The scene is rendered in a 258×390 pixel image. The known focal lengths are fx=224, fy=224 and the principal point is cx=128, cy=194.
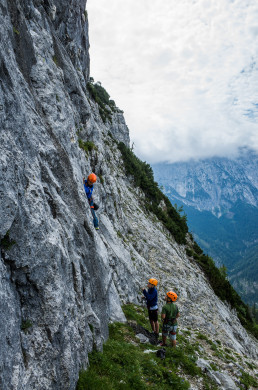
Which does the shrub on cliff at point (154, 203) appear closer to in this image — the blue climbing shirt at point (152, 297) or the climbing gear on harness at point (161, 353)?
the blue climbing shirt at point (152, 297)

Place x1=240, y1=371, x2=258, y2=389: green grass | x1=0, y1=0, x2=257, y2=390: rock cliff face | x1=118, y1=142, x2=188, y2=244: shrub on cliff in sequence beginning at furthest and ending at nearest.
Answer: x1=118, y1=142, x2=188, y2=244: shrub on cliff < x1=240, y1=371, x2=258, y2=389: green grass < x1=0, y1=0, x2=257, y2=390: rock cliff face

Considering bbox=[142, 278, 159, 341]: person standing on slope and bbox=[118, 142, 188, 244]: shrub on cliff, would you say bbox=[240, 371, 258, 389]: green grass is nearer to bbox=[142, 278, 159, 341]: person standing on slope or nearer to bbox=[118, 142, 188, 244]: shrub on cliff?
bbox=[142, 278, 159, 341]: person standing on slope

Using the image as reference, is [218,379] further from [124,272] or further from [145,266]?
[145,266]

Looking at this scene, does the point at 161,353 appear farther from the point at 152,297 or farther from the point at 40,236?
the point at 40,236

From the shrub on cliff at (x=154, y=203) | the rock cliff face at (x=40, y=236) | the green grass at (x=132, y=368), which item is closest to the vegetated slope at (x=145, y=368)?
the green grass at (x=132, y=368)

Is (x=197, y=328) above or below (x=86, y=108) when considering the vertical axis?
below

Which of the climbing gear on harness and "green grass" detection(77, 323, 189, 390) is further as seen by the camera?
the climbing gear on harness

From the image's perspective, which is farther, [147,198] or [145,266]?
[147,198]

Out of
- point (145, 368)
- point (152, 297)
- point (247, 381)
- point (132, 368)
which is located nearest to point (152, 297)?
point (152, 297)

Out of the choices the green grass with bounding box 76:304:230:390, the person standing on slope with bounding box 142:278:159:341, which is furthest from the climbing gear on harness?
the person standing on slope with bounding box 142:278:159:341

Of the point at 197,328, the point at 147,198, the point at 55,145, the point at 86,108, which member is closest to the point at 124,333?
the point at 55,145

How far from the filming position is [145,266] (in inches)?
990

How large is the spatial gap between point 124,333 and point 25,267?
8650 mm

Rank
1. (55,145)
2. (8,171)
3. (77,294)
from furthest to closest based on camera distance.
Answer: (55,145) → (77,294) → (8,171)
